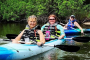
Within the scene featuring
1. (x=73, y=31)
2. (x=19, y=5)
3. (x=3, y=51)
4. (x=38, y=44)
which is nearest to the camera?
(x=3, y=51)

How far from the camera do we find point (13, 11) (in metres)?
23.7

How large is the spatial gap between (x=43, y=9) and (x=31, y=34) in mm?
16114

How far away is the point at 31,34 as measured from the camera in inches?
225

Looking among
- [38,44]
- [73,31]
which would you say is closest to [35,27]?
[38,44]

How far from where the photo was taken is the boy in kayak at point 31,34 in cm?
543

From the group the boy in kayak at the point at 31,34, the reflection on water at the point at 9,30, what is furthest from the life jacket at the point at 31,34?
the reflection on water at the point at 9,30

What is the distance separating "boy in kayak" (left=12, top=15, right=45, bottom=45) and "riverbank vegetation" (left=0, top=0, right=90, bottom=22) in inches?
589

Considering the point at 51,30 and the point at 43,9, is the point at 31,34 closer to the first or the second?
the point at 51,30

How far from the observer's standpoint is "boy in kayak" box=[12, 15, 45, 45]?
5434mm

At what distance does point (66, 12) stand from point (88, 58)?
621 inches

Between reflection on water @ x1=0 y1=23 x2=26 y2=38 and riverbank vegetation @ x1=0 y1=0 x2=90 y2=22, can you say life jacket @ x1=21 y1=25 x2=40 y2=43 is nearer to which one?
reflection on water @ x1=0 y1=23 x2=26 y2=38

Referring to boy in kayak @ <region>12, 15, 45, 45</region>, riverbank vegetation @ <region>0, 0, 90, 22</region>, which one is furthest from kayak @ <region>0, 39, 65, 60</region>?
riverbank vegetation @ <region>0, 0, 90, 22</region>

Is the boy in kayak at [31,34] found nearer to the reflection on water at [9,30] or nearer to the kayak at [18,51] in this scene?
the kayak at [18,51]

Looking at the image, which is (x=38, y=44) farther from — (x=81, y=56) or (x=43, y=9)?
(x=43, y=9)
